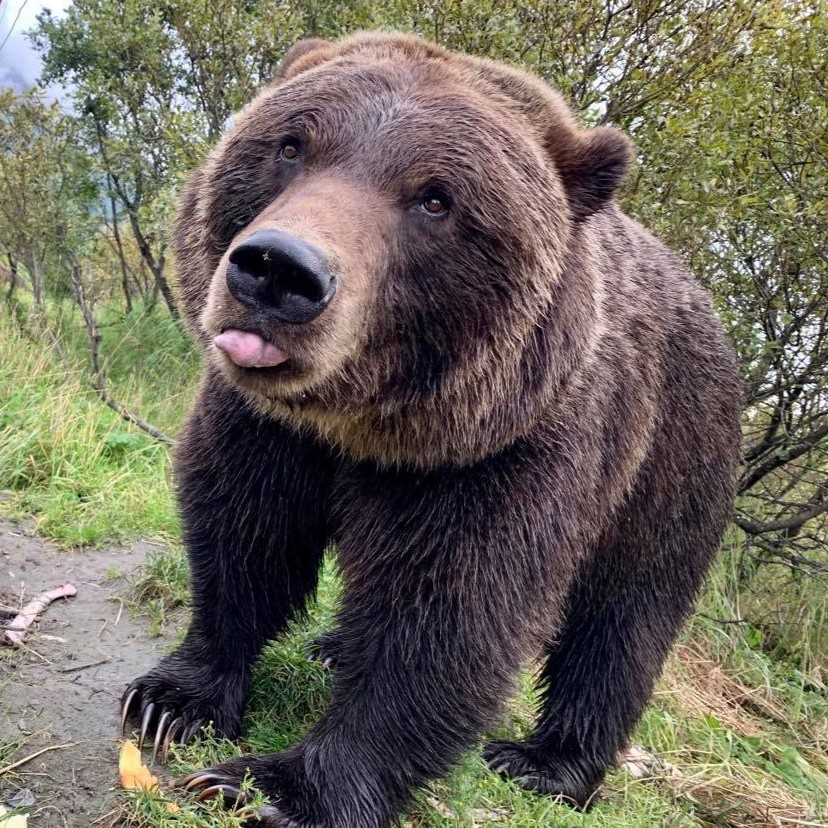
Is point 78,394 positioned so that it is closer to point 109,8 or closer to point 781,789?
point 109,8

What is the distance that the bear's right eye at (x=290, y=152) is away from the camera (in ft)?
7.01

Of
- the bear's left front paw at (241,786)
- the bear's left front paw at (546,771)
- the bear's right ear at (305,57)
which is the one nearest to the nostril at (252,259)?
the bear's right ear at (305,57)

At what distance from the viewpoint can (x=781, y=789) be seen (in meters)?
4.09

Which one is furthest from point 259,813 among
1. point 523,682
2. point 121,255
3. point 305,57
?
point 121,255

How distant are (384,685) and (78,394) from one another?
4464 millimetres

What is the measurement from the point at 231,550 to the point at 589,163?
1569 millimetres

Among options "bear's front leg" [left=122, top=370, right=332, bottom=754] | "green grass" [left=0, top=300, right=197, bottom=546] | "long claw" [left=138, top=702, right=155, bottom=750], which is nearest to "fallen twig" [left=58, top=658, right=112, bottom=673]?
"bear's front leg" [left=122, top=370, right=332, bottom=754]

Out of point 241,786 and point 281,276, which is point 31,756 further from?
point 281,276

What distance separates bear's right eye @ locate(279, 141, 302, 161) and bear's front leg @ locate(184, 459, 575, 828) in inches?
33.1

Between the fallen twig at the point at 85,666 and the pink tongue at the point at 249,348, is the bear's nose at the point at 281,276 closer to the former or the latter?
the pink tongue at the point at 249,348

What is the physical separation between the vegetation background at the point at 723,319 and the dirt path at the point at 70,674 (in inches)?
8.3

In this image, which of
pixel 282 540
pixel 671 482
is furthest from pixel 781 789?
pixel 282 540

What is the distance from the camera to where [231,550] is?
268cm

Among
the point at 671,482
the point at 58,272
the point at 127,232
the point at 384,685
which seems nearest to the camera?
the point at 384,685
